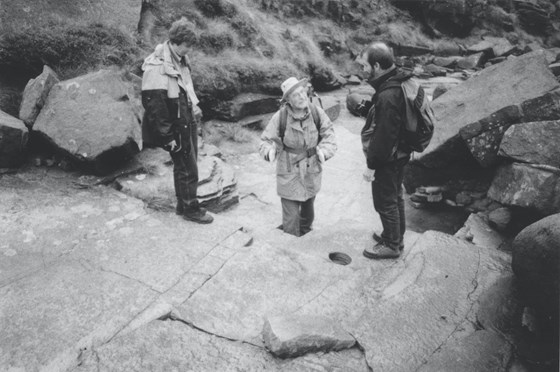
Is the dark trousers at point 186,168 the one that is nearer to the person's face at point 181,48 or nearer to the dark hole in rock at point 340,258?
the person's face at point 181,48

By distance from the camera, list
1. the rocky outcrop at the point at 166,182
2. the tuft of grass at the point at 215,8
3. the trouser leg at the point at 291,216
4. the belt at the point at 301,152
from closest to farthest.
→ the belt at the point at 301,152 < the trouser leg at the point at 291,216 < the rocky outcrop at the point at 166,182 < the tuft of grass at the point at 215,8

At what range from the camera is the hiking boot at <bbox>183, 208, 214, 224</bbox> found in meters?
5.03

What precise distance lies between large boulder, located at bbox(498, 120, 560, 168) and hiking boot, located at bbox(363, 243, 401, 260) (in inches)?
99.5

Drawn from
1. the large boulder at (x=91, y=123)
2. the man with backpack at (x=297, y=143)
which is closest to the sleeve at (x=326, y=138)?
the man with backpack at (x=297, y=143)

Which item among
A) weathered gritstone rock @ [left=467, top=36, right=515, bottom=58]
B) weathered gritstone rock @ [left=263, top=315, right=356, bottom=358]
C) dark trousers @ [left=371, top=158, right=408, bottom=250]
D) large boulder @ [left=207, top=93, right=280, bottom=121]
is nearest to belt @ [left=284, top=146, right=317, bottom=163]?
dark trousers @ [left=371, top=158, right=408, bottom=250]

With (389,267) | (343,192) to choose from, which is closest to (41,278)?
(389,267)

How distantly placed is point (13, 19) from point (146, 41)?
2.76 meters

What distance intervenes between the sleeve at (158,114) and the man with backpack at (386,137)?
86.2 inches

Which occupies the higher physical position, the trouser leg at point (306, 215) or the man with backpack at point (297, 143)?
the man with backpack at point (297, 143)

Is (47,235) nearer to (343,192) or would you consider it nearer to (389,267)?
(389,267)

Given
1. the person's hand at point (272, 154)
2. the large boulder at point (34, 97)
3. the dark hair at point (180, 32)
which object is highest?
the dark hair at point (180, 32)

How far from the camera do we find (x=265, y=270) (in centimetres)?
400

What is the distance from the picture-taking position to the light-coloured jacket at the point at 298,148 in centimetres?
466

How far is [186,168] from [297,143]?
144 cm
